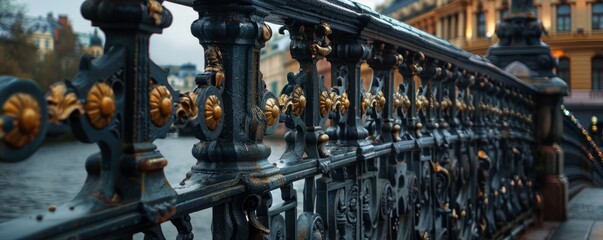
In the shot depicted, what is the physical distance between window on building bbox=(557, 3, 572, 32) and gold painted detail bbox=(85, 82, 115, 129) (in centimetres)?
5786

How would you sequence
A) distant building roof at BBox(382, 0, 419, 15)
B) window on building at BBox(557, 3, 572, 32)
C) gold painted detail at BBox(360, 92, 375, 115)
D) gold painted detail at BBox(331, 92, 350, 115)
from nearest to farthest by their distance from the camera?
gold painted detail at BBox(331, 92, 350, 115) < gold painted detail at BBox(360, 92, 375, 115) < window on building at BBox(557, 3, 572, 32) < distant building roof at BBox(382, 0, 419, 15)

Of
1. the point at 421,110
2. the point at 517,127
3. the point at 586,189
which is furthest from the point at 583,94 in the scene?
the point at 421,110

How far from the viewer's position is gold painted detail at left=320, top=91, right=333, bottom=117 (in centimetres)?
262

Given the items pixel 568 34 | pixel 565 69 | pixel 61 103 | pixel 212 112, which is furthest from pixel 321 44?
pixel 565 69

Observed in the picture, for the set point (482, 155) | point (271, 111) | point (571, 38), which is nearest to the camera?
point (271, 111)

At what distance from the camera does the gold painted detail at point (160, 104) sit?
1.56 metres

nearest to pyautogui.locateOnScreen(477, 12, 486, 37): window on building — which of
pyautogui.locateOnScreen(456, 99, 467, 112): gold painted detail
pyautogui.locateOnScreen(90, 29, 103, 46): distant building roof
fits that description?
pyautogui.locateOnScreen(456, 99, 467, 112): gold painted detail

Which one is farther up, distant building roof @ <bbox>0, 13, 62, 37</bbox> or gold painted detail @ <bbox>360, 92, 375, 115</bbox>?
distant building roof @ <bbox>0, 13, 62, 37</bbox>

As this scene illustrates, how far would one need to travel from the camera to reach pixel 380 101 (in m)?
3.37

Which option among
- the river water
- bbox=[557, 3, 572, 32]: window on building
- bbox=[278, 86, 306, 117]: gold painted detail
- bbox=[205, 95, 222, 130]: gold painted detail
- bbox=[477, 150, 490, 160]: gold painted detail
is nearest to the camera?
bbox=[205, 95, 222, 130]: gold painted detail

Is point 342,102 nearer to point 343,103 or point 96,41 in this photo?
point 343,103

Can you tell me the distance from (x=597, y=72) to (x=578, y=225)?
166 feet

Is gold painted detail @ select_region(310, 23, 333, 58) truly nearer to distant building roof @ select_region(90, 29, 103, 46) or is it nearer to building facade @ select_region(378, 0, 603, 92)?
distant building roof @ select_region(90, 29, 103, 46)

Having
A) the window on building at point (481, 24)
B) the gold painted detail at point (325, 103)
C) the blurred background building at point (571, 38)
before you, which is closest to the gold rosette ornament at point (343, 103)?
the gold painted detail at point (325, 103)
